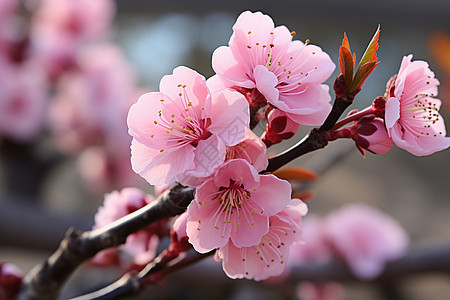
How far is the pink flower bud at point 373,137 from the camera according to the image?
1.01ft

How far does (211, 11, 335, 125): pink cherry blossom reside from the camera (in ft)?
1.03

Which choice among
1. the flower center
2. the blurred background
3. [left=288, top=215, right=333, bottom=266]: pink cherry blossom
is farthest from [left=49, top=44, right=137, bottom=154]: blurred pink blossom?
the flower center

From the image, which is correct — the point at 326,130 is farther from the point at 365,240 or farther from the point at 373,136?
the point at 365,240

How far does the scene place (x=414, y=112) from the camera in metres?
0.33

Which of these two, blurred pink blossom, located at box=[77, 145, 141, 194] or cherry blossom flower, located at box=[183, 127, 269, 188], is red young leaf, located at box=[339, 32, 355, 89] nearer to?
cherry blossom flower, located at box=[183, 127, 269, 188]

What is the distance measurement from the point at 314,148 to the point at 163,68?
2.68 m

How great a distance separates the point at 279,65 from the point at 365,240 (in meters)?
0.66

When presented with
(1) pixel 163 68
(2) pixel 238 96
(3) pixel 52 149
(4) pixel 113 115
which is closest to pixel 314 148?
(2) pixel 238 96

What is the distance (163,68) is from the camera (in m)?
2.91

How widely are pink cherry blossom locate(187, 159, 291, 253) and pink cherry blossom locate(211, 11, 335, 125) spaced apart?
0.05m

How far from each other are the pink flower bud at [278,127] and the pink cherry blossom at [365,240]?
60 cm

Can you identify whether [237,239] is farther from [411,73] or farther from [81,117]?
[81,117]

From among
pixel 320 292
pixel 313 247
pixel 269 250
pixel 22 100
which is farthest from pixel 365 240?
pixel 22 100

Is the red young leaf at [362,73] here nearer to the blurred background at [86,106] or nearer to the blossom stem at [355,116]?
the blossom stem at [355,116]
